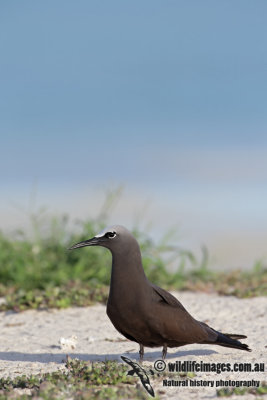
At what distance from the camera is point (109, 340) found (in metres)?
7.68

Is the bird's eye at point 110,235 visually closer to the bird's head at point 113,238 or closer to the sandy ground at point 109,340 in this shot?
the bird's head at point 113,238

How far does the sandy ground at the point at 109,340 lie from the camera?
6094 mm

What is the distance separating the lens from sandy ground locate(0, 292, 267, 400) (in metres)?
6.09

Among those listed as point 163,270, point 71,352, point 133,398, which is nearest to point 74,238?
point 163,270

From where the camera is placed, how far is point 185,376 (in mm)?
5473

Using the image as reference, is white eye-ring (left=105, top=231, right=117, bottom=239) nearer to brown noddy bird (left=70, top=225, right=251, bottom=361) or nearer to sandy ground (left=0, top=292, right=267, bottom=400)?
brown noddy bird (left=70, top=225, right=251, bottom=361)

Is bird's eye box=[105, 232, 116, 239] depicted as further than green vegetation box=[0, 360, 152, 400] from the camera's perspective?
Yes
